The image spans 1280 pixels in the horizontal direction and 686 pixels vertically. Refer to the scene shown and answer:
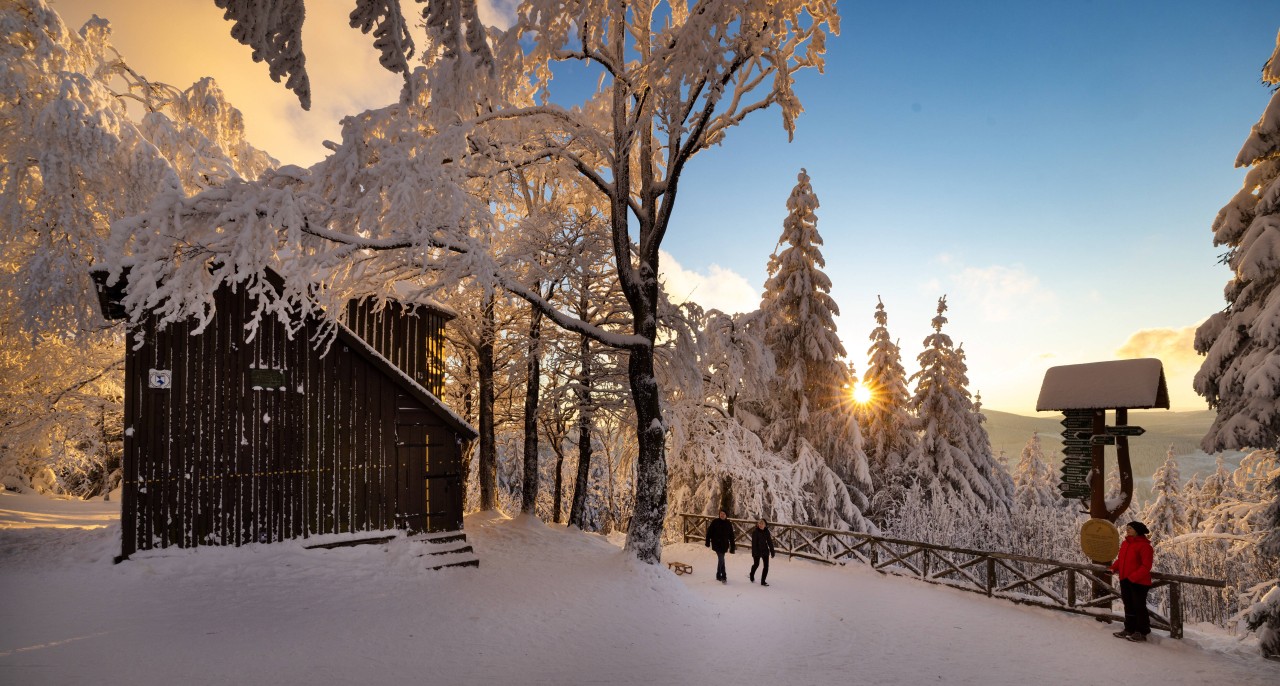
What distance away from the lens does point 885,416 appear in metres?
25.1

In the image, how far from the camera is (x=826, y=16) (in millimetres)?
11609

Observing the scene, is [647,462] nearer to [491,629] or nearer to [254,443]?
[491,629]

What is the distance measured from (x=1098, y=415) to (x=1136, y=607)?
3045 mm

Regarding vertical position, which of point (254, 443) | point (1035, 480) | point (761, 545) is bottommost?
point (1035, 480)

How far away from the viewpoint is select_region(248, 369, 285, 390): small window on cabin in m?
10.7

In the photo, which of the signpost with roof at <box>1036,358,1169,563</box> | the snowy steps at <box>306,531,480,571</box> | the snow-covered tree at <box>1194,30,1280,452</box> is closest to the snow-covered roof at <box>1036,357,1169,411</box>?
the signpost with roof at <box>1036,358,1169,563</box>

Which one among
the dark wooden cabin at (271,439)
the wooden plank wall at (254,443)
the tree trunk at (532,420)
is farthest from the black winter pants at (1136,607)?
the tree trunk at (532,420)

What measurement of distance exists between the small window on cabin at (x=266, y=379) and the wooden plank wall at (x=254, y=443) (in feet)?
0.13

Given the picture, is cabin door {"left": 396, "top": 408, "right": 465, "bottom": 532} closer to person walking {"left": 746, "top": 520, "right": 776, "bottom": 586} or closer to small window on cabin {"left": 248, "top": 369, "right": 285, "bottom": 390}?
small window on cabin {"left": 248, "top": 369, "right": 285, "bottom": 390}

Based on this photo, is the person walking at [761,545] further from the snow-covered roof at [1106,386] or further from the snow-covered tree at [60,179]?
the snow-covered tree at [60,179]

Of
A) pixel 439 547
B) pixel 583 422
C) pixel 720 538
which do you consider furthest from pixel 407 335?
pixel 720 538

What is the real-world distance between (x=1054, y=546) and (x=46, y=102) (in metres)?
41.8

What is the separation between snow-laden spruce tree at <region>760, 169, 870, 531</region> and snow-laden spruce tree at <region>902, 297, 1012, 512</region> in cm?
288

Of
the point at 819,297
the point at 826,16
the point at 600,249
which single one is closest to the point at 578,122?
the point at 600,249
